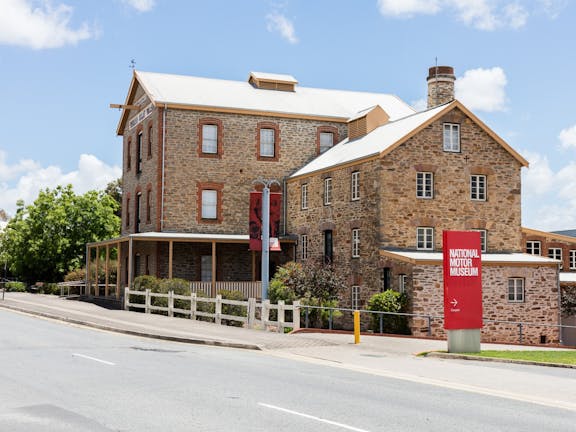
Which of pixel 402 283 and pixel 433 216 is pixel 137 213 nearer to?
pixel 433 216

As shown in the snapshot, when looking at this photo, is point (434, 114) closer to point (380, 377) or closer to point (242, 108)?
point (242, 108)

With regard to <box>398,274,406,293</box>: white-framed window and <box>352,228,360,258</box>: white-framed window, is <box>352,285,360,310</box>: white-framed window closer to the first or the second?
<box>352,228,360,258</box>: white-framed window

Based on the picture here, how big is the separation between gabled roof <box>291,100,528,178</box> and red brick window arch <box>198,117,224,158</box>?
4448 millimetres

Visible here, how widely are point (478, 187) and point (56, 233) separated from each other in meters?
33.1

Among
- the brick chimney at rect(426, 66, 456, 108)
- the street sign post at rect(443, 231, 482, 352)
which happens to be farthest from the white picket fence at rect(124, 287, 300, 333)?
the brick chimney at rect(426, 66, 456, 108)

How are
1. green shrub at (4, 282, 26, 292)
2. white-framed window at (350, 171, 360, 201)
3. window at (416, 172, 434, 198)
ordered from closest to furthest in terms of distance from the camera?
window at (416, 172, 434, 198) < white-framed window at (350, 171, 360, 201) < green shrub at (4, 282, 26, 292)

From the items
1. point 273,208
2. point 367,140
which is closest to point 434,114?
point 367,140

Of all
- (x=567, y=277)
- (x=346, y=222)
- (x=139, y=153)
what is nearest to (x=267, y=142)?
(x=139, y=153)

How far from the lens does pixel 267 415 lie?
984cm

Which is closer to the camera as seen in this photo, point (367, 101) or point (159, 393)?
point (159, 393)

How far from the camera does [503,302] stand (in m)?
31.7

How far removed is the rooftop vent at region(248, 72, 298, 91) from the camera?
4734 centimetres

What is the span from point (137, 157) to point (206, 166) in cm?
611

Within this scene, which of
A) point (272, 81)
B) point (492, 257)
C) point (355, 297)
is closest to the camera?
point (492, 257)
